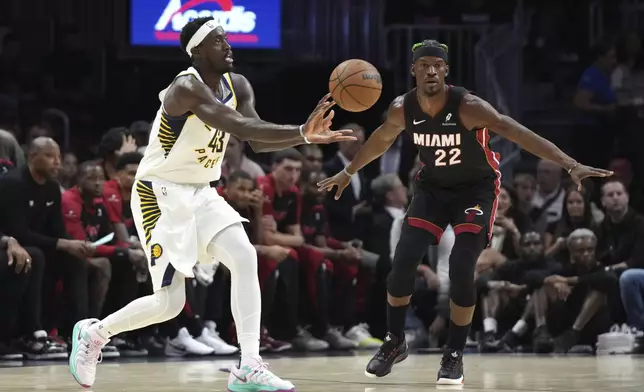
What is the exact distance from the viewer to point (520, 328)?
403 inches

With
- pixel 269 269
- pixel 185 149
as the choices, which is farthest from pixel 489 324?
pixel 185 149

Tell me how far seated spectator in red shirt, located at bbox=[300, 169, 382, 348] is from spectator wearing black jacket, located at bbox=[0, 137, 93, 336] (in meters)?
2.09

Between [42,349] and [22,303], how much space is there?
1.37 ft

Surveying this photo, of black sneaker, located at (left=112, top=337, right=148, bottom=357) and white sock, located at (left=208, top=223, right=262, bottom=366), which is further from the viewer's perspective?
black sneaker, located at (left=112, top=337, right=148, bottom=357)

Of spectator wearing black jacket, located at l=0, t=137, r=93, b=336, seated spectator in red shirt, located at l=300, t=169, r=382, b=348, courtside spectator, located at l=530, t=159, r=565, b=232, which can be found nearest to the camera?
spectator wearing black jacket, located at l=0, t=137, r=93, b=336

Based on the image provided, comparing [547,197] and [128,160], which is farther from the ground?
[128,160]

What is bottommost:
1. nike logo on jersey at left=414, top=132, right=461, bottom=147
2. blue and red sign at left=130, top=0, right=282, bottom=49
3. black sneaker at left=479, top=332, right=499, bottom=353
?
black sneaker at left=479, top=332, right=499, bottom=353

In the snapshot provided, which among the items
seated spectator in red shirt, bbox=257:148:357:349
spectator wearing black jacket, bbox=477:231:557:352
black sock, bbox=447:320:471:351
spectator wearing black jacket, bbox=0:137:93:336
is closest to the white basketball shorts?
black sock, bbox=447:320:471:351

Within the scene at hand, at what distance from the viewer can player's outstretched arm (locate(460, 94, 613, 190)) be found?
651 cm

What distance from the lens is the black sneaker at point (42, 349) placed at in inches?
351

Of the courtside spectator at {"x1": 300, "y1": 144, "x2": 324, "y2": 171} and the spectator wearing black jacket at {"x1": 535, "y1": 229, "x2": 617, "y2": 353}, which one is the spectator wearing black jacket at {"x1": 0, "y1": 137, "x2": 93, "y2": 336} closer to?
the courtside spectator at {"x1": 300, "y1": 144, "x2": 324, "y2": 171}

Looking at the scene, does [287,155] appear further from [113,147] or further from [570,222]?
[570,222]

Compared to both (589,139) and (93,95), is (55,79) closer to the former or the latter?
(93,95)

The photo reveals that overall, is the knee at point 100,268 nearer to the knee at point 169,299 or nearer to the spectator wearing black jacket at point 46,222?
the spectator wearing black jacket at point 46,222
